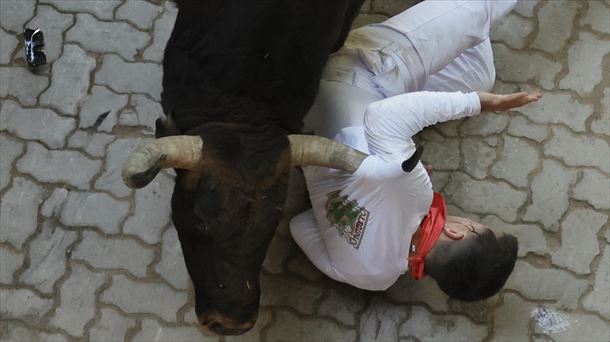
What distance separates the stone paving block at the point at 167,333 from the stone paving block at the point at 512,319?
140 cm

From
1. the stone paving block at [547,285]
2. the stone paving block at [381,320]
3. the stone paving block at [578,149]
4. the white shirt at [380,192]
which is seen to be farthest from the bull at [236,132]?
the stone paving block at [578,149]

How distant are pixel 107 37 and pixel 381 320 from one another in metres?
2.15

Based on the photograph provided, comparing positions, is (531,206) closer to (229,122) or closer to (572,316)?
(572,316)

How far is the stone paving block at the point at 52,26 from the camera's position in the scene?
4.24 metres

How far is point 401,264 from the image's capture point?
3482mm

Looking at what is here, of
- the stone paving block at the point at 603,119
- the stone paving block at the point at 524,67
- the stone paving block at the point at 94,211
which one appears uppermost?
the stone paving block at the point at 524,67

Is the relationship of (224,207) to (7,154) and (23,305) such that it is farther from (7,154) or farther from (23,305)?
(7,154)

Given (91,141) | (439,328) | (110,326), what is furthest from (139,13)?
(439,328)

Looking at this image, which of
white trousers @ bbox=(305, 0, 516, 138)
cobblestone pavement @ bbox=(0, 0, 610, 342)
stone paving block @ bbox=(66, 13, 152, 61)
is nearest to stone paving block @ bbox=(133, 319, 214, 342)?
cobblestone pavement @ bbox=(0, 0, 610, 342)

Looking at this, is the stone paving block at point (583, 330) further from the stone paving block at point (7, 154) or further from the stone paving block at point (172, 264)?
the stone paving block at point (7, 154)

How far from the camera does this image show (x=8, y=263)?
3.80m

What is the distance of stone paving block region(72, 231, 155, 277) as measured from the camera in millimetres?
3811

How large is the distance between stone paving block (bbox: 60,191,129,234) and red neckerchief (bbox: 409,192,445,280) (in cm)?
149

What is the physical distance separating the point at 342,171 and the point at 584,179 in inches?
65.1
